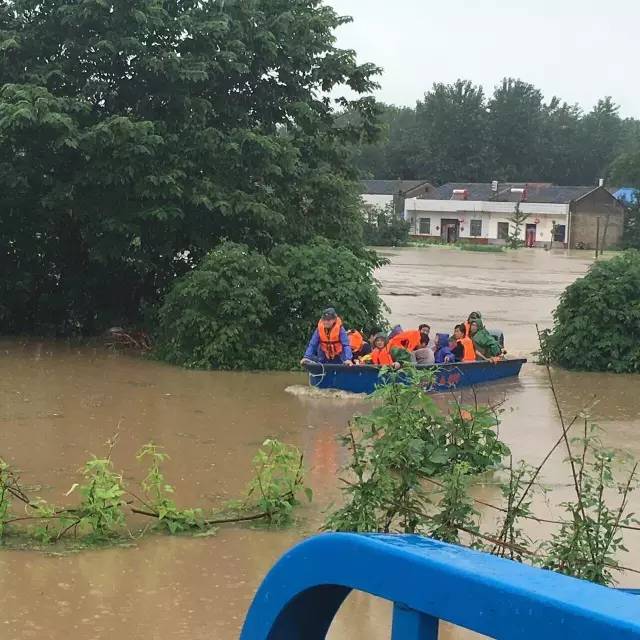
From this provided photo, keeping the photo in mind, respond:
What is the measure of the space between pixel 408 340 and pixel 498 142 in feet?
321

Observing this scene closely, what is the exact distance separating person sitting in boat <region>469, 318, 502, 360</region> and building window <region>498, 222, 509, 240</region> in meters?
65.8

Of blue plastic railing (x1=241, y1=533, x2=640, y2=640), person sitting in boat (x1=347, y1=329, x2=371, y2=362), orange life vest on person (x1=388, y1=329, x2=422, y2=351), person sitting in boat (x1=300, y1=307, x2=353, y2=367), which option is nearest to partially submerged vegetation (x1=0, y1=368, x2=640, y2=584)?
blue plastic railing (x1=241, y1=533, x2=640, y2=640)

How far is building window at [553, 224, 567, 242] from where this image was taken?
81.8 m

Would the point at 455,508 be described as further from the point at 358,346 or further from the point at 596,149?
the point at 596,149

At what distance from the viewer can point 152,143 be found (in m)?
18.5

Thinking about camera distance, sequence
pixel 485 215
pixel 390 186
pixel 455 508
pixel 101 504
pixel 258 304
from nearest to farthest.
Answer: pixel 455 508, pixel 101 504, pixel 258 304, pixel 485 215, pixel 390 186

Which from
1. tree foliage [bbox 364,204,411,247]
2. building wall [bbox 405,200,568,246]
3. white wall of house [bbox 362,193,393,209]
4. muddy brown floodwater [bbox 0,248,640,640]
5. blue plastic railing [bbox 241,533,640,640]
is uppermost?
white wall of house [bbox 362,193,393,209]

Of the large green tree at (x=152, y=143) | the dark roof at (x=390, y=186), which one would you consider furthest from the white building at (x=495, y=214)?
the large green tree at (x=152, y=143)

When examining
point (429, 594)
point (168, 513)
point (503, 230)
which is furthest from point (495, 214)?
point (429, 594)

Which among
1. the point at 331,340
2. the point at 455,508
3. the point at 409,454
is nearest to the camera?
the point at 455,508

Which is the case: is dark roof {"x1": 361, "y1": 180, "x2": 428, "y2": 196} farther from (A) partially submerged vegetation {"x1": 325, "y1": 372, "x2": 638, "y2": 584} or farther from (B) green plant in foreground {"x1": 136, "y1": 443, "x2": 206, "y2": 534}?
(A) partially submerged vegetation {"x1": 325, "y1": 372, "x2": 638, "y2": 584}

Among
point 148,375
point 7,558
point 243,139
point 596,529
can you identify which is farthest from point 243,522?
point 243,139

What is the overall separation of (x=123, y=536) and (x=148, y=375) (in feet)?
32.1

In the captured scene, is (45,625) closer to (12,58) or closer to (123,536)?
(123,536)
